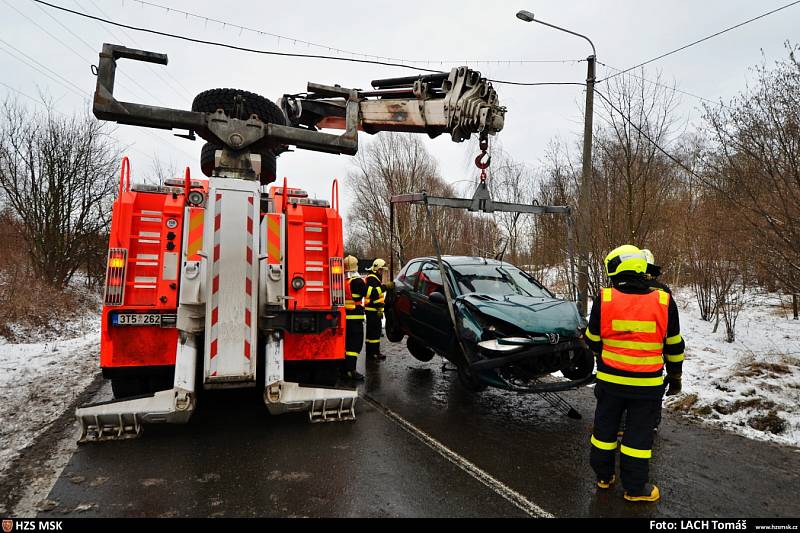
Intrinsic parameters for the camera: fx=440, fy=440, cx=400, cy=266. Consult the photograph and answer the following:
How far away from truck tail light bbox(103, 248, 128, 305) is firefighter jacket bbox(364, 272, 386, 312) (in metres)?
3.73

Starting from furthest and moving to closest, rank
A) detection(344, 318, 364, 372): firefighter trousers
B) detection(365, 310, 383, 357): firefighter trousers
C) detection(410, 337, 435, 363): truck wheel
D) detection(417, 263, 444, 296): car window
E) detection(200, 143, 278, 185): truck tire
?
detection(410, 337, 435, 363): truck wheel
detection(365, 310, 383, 357): firefighter trousers
detection(344, 318, 364, 372): firefighter trousers
detection(417, 263, 444, 296): car window
detection(200, 143, 278, 185): truck tire

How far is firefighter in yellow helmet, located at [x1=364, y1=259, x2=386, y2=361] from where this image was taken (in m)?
7.30

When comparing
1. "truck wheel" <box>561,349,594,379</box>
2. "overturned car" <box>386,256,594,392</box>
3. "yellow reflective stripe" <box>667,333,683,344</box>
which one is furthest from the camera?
"truck wheel" <box>561,349,594,379</box>

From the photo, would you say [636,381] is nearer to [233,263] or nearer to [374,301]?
[233,263]

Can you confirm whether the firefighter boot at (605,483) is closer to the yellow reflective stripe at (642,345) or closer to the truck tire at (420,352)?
the yellow reflective stripe at (642,345)

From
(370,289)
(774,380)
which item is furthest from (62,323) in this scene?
(774,380)

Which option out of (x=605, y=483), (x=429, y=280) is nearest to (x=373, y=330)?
(x=429, y=280)

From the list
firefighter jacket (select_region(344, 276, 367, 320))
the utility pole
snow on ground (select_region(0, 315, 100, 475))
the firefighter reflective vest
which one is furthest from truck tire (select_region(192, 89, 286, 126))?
the utility pole

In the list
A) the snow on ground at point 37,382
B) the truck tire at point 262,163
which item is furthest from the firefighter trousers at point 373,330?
the snow on ground at point 37,382

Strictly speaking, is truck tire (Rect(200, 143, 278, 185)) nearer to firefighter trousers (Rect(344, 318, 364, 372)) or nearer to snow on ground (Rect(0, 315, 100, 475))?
firefighter trousers (Rect(344, 318, 364, 372))

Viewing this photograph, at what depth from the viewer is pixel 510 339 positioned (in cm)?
448

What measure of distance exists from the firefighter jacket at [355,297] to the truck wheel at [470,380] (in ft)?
6.28

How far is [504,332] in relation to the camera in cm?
458

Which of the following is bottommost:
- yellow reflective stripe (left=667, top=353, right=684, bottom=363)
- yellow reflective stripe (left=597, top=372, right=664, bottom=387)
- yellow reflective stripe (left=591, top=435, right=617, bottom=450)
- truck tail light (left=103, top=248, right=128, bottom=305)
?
yellow reflective stripe (left=591, top=435, right=617, bottom=450)
